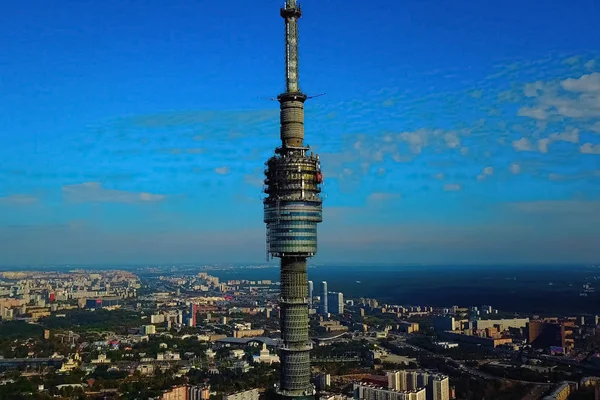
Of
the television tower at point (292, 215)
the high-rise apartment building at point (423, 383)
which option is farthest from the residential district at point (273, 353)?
the television tower at point (292, 215)

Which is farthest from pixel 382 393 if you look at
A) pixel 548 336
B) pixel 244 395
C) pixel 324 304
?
pixel 324 304

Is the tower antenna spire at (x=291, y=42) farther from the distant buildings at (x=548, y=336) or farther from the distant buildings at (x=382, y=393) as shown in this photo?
the distant buildings at (x=548, y=336)

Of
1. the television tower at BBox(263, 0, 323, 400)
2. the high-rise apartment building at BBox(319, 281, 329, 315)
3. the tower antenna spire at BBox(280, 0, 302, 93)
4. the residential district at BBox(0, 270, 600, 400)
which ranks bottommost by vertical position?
the residential district at BBox(0, 270, 600, 400)

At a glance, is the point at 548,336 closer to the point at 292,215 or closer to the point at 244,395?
the point at 244,395

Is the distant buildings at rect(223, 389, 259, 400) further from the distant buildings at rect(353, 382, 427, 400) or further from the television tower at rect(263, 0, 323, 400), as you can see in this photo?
the television tower at rect(263, 0, 323, 400)

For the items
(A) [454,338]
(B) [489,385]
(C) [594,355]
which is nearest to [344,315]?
(A) [454,338]

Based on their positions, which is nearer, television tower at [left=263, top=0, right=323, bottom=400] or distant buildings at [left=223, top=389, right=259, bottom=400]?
television tower at [left=263, top=0, right=323, bottom=400]

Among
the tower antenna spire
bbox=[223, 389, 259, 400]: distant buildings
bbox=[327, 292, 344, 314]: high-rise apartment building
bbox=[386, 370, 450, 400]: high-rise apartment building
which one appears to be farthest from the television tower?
bbox=[327, 292, 344, 314]: high-rise apartment building
